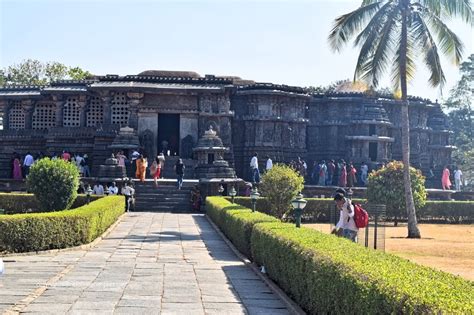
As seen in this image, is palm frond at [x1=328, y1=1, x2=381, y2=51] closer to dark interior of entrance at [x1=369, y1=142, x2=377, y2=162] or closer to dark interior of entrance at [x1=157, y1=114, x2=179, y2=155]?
dark interior of entrance at [x1=157, y1=114, x2=179, y2=155]

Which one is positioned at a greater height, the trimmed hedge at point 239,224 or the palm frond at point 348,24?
the palm frond at point 348,24

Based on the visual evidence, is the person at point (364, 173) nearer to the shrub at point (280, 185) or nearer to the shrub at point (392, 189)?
the shrub at point (392, 189)

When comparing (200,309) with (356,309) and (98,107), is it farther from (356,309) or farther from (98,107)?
(98,107)

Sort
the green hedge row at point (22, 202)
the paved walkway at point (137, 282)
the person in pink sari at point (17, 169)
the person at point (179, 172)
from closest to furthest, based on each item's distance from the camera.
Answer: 1. the paved walkway at point (137, 282)
2. the green hedge row at point (22, 202)
3. the person at point (179, 172)
4. the person in pink sari at point (17, 169)

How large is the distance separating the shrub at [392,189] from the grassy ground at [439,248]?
0.97 m

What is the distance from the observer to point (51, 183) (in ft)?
68.9

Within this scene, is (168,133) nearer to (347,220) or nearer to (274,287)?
(347,220)

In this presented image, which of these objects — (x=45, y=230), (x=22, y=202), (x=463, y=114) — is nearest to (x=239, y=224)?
(x=45, y=230)

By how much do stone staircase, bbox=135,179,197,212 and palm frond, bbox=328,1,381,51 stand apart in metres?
9.64

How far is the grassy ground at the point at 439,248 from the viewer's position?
13352 millimetres

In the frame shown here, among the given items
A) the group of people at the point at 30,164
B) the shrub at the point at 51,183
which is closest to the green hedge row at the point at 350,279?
the shrub at the point at 51,183

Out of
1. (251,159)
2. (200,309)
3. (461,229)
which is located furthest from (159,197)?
(200,309)

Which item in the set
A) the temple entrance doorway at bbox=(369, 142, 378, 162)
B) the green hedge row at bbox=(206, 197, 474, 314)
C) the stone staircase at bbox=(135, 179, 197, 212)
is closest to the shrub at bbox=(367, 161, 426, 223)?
the stone staircase at bbox=(135, 179, 197, 212)

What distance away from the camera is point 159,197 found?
2752 cm
